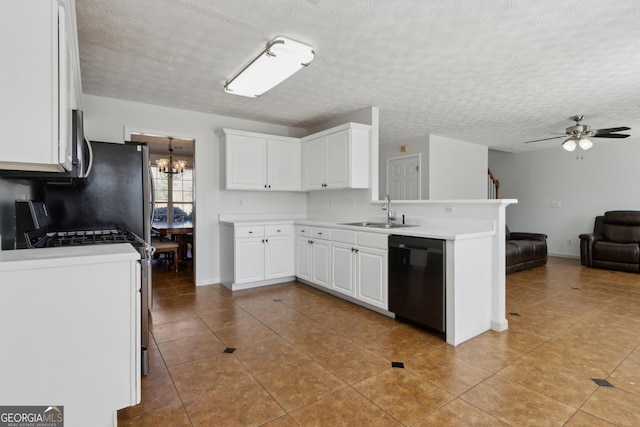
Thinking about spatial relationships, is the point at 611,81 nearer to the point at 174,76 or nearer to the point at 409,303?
the point at 409,303

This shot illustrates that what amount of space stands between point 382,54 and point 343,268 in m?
2.15

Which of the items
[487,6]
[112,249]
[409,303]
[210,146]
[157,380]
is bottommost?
[157,380]

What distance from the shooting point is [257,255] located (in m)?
4.21

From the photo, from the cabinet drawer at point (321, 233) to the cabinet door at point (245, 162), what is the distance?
3.39ft

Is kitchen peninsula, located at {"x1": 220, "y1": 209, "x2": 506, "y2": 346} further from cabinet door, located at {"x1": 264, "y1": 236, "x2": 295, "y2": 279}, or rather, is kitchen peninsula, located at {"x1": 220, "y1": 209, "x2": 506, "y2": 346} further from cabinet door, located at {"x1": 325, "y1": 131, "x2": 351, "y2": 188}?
cabinet door, located at {"x1": 325, "y1": 131, "x2": 351, "y2": 188}

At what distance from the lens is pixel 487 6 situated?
2023mm

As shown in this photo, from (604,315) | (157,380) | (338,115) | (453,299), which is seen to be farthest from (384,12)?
(604,315)

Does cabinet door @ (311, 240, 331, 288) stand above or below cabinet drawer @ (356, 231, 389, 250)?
below

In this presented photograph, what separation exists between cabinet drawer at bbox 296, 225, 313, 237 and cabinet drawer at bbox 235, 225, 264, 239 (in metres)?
0.49

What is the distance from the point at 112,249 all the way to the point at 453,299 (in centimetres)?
231

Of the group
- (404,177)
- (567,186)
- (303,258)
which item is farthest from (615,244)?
(303,258)

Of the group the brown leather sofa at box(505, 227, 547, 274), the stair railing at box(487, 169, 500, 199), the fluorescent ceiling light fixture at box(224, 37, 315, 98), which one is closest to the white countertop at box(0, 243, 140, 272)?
the fluorescent ceiling light fixture at box(224, 37, 315, 98)

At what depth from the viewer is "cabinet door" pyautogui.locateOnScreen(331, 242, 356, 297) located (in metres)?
3.49

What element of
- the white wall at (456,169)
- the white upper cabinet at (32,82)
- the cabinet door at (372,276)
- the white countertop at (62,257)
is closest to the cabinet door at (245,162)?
the cabinet door at (372,276)
